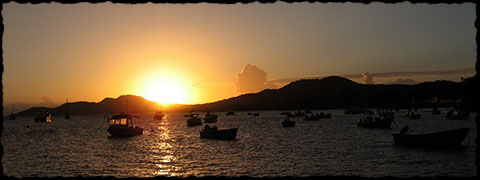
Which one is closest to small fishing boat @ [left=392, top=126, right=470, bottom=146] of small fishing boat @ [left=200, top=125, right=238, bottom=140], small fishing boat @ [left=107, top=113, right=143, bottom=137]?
small fishing boat @ [left=200, top=125, right=238, bottom=140]

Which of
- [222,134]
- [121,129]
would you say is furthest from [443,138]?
[121,129]

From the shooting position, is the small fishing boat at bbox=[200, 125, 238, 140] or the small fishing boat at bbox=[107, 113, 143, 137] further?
the small fishing boat at bbox=[107, 113, 143, 137]

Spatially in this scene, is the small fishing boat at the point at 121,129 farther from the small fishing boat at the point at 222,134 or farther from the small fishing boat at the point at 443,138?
the small fishing boat at the point at 443,138

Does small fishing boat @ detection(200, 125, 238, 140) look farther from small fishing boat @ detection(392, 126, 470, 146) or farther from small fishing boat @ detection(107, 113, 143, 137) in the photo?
small fishing boat @ detection(392, 126, 470, 146)

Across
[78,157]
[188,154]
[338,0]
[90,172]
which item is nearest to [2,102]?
[338,0]

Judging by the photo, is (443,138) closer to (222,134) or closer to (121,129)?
(222,134)

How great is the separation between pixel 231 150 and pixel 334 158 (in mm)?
15591

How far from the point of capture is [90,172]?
1529 inches

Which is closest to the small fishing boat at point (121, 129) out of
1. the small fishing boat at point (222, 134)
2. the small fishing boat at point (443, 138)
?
the small fishing boat at point (222, 134)

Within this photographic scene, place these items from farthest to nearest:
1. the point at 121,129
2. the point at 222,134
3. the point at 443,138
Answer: the point at 121,129
the point at 222,134
the point at 443,138

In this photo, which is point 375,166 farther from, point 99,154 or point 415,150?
point 99,154

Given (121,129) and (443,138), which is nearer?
(443,138)

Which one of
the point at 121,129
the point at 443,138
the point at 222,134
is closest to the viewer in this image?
the point at 443,138

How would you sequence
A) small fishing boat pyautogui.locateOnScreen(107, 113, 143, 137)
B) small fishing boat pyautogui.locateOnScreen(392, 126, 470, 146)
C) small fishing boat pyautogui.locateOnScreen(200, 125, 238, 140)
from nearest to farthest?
small fishing boat pyautogui.locateOnScreen(392, 126, 470, 146) < small fishing boat pyautogui.locateOnScreen(200, 125, 238, 140) < small fishing boat pyautogui.locateOnScreen(107, 113, 143, 137)
